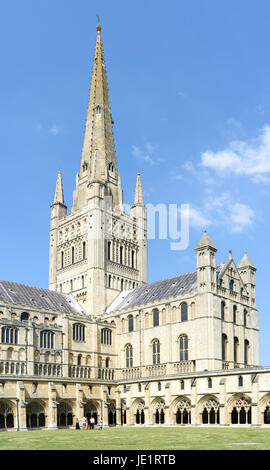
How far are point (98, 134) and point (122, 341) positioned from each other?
1590 inches

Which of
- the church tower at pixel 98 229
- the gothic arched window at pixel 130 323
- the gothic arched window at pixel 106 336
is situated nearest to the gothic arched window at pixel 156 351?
the gothic arched window at pixel 130 323

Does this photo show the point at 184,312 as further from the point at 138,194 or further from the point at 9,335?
the point at 138,194

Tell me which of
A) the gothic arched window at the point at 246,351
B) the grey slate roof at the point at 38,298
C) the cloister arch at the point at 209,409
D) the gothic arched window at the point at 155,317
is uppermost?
the grey slate roof at the point at 38,298

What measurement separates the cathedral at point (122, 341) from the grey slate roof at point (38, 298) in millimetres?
258

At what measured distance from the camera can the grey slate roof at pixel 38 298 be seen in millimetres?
77375

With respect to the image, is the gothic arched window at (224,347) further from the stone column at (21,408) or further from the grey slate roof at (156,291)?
the stone column at (21,408)

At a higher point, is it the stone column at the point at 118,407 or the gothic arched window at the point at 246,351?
the gothic arched window at the point at 246,351

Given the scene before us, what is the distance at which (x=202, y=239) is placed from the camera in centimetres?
7438

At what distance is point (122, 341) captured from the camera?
8262 centimetres

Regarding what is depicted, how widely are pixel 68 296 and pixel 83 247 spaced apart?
28.8 feet

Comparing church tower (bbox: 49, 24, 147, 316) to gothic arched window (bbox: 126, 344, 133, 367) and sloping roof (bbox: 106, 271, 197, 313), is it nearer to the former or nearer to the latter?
sloping roof (bbox: 106, 271, 197, 313)

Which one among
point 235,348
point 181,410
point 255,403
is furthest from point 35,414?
point 235,348
